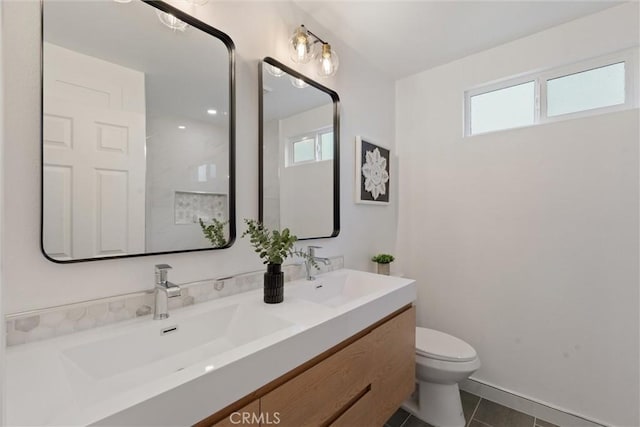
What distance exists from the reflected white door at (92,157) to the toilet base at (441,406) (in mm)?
1717

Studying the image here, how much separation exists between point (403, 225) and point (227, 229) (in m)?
1.55

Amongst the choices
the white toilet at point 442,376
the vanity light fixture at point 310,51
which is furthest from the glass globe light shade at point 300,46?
the white toilet at point 442,376

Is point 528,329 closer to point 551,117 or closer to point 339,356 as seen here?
point 551,117

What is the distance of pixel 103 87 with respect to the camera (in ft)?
3.14

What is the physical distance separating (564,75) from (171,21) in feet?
7.05

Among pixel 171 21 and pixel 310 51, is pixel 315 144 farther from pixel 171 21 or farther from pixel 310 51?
pixel 171 21

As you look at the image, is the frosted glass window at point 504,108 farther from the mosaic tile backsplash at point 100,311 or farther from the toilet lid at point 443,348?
the mosaic tile backsplash at point 100,311

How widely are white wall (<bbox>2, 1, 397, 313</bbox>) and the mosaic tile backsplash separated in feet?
0.09

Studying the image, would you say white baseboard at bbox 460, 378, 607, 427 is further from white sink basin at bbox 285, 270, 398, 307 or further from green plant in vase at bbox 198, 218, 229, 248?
green plant in vase at bbox 198, 218, 229, 248

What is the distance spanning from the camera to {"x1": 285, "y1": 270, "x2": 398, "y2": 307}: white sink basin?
1.47 metres

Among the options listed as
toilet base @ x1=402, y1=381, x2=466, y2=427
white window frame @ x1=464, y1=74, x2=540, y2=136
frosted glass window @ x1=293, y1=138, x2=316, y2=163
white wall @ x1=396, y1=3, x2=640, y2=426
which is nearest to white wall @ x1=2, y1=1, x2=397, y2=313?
frosted glass window @ x1=293, y1=138, x2=316, y2=163

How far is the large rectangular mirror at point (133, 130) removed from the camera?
0.88 metres

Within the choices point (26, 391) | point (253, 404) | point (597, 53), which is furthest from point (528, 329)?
point (26, 391)

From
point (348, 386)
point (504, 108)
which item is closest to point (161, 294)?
point (348, 386)
